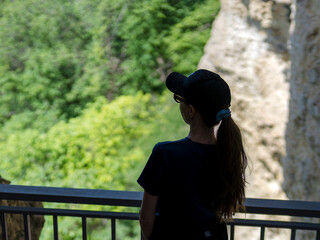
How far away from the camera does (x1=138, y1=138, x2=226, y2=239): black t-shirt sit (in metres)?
1.21

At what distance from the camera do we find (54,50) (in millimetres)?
14547

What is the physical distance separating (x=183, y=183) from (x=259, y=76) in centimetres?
992

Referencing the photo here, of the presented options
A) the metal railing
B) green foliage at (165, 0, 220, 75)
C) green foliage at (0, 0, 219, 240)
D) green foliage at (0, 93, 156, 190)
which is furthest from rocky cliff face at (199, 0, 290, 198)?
the metal railing

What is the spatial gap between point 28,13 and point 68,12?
1.56 meters

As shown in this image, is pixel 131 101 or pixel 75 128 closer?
pixel 75 128

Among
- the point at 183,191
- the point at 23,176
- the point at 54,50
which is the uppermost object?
the point at 183,191

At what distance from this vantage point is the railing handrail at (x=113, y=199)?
1.61m

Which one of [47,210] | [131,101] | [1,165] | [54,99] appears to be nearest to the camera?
[47,210]

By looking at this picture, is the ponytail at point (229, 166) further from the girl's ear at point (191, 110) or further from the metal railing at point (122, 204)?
the metal railing at point (122, 204)

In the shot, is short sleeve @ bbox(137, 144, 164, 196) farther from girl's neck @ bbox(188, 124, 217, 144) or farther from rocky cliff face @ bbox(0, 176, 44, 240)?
rocky cliff face @ bbox(0, 176, 44, 240)

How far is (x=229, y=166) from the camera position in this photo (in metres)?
1.25

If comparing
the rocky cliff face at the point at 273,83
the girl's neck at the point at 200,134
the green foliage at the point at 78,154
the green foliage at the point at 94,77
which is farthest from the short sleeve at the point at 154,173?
the green foliage at the point at 94,77

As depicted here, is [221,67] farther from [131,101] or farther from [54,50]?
[54,50]

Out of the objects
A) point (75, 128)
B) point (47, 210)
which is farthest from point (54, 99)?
point (47, 210)
